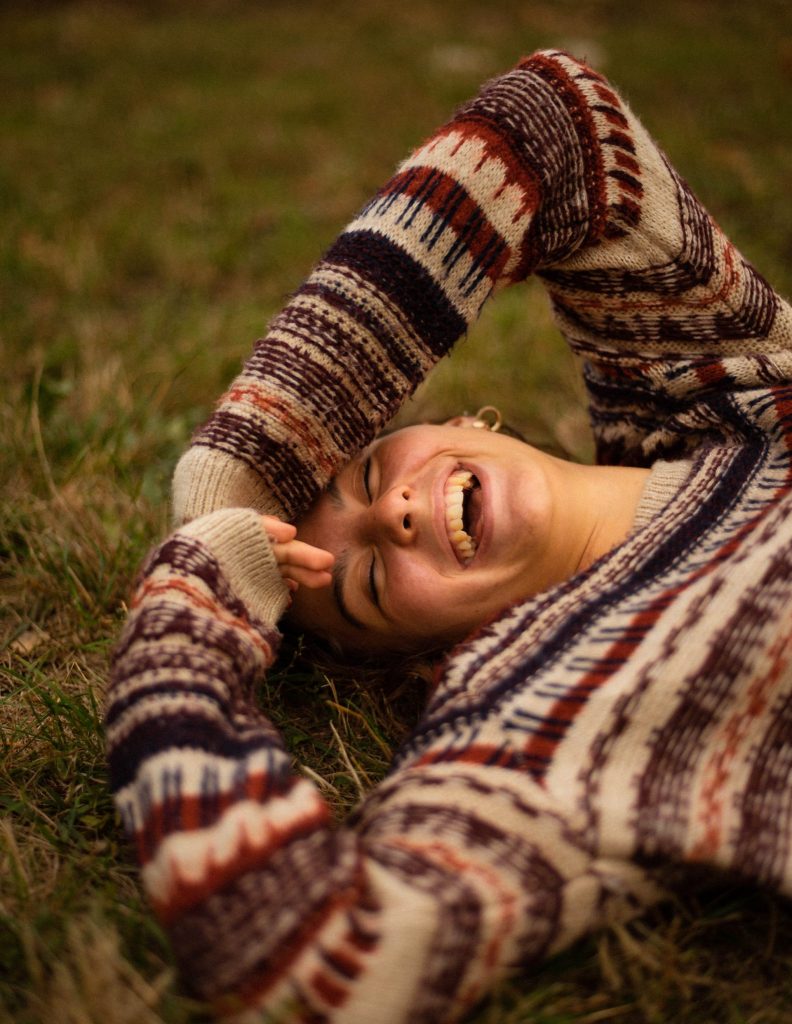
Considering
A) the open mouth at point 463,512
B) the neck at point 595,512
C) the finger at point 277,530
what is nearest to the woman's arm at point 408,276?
the finger at point 277,530

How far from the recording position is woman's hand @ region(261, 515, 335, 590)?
160cm

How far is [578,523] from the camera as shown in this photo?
5.48 feet

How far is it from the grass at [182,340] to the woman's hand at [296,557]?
0.29 metres

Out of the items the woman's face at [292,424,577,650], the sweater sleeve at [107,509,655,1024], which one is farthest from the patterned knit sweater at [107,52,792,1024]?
the woman's face at [292,424,577,650]

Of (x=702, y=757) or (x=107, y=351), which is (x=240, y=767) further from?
(x=107, y=351)

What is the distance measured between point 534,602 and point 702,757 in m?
0.37

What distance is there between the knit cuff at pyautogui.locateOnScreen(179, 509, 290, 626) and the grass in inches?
11.9

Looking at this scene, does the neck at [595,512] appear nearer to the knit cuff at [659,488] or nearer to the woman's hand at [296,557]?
the knit cuff at [659,488]

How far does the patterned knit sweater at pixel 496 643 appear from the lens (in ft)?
3.54

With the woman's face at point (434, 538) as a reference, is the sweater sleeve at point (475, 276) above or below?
above

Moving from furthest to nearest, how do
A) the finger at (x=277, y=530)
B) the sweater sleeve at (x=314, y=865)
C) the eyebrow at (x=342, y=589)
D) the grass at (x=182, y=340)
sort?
the eyebrow at (x=342, y=589) < the finger at (x=277, y=530) < the grass at (x=182, y=340) < the sweater sleeve at (x=314, y=865)

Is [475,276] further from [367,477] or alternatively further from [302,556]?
[302,556]

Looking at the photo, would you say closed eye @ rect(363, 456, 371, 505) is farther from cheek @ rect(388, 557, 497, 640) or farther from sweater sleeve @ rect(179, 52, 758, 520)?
cheek @ rect(388, 557, 497, 640)

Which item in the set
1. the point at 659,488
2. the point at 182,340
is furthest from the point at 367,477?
the point at 182,340
